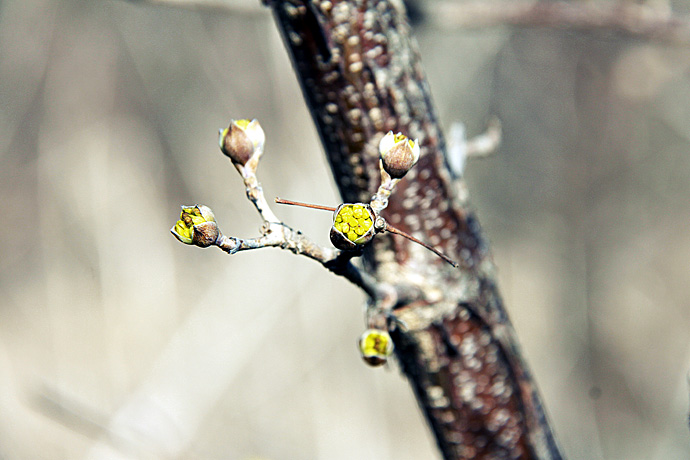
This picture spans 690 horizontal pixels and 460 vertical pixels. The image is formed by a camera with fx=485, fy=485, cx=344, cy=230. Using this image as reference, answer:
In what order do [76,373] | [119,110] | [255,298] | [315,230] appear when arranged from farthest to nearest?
[119,110], [76,373], [255,298], [315,230]

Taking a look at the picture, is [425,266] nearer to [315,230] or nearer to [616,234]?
[315,230]

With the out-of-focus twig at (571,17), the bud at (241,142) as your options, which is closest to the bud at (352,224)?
the bud at (241,142)

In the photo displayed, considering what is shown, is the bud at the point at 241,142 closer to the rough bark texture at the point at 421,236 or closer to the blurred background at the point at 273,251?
the rough bark texture at the point at 421,236

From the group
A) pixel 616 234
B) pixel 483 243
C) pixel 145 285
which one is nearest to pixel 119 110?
pixel 145 285

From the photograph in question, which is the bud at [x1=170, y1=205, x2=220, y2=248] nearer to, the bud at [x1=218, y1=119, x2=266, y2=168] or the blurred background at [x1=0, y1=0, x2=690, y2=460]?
the bud at [x1=218, y1=119, x2=266, y2=168]

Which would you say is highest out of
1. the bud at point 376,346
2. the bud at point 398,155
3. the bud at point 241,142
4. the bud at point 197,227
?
the bud at point 398,155

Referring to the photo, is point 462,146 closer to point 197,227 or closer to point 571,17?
point 197,227
